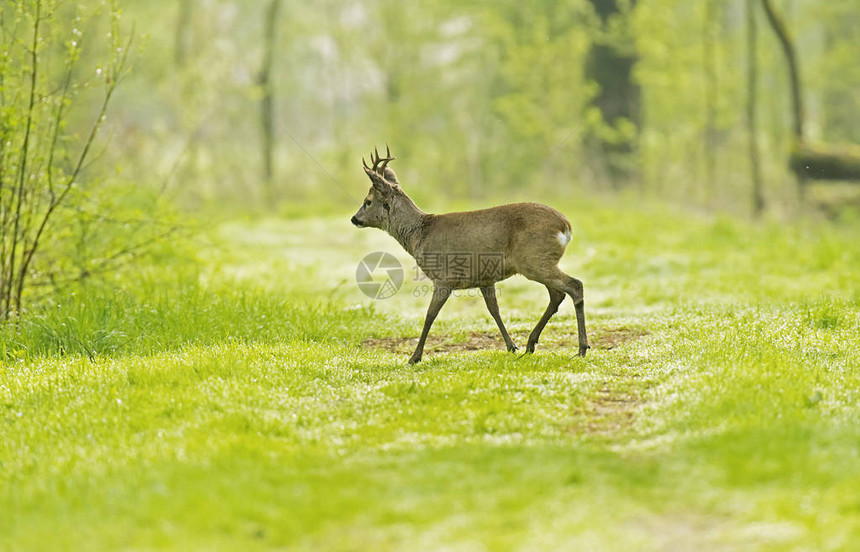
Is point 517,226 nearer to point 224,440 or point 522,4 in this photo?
point 224,440

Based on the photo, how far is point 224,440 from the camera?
6047mm

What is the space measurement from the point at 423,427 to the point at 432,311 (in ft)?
7.66

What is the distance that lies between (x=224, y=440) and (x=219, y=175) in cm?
2867

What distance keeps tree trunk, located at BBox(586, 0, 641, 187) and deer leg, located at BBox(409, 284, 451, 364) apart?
19.0 meters

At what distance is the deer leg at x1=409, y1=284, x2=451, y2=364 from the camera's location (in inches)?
Answer: 331

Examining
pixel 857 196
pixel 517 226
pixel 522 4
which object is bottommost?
pixel 857 196

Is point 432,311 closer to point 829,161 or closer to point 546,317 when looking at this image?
point 546,317

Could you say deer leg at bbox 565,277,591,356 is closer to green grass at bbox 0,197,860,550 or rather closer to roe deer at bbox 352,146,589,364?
roe deer at bbox 352,146,589,364

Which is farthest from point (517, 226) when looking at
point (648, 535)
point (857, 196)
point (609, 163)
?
point (609, 163)
